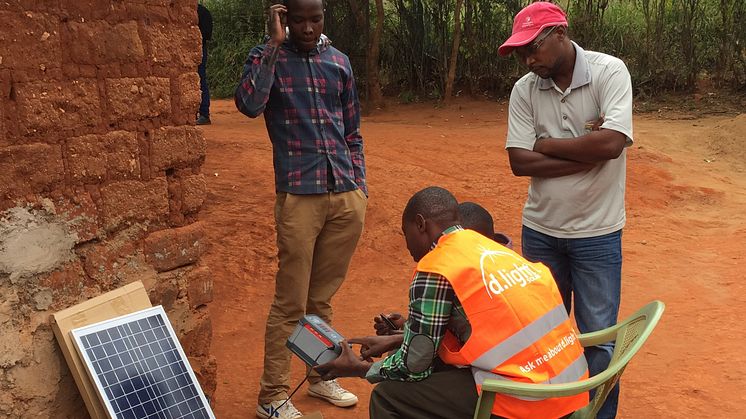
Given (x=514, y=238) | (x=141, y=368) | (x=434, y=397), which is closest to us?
(x=434, y=397)

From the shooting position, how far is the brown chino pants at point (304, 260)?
12.3 ft

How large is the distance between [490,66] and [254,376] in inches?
407

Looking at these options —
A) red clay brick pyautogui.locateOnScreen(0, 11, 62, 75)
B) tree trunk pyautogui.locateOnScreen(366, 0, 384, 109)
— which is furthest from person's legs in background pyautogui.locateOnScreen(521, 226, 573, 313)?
tree trunk pyautogui.locateOnScreen(366, 0, 384, 109)

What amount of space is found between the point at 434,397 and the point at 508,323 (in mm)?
375

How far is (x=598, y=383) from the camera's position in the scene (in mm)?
2438

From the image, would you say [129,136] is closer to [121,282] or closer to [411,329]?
[121,282]

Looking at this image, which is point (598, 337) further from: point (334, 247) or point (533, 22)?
point (334, 247)

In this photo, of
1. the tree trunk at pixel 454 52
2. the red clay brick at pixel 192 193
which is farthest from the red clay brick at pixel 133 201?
the tree trunk at pixel 454 52

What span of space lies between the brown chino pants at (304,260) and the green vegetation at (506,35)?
9580 mm

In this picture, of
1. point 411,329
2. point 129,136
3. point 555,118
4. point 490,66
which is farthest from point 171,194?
point 490,66

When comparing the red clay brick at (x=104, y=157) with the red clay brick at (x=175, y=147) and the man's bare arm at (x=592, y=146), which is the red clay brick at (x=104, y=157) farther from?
the man's bare arm at (x=592, y=146)

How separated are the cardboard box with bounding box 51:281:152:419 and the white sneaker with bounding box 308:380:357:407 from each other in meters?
1.27

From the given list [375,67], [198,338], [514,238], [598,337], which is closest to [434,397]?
[598,337]

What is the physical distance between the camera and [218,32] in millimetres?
16891
